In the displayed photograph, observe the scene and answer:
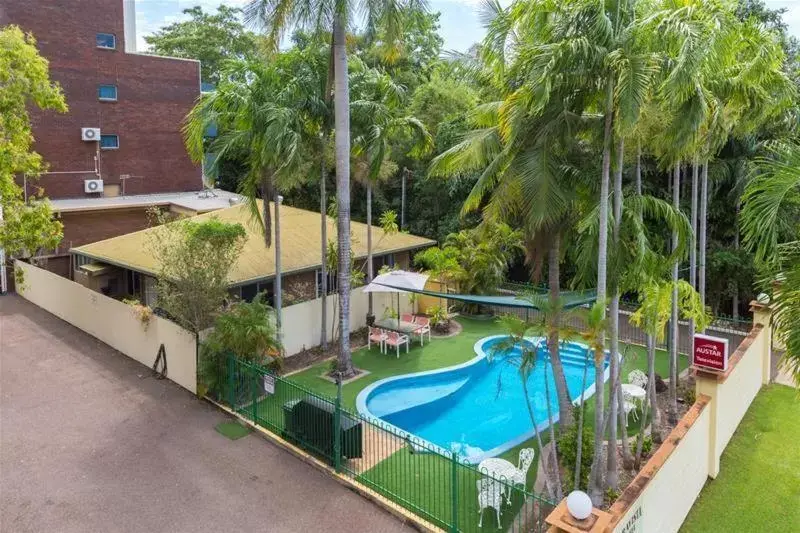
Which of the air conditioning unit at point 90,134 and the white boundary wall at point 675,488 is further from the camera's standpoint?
the air conditioning unit at point 90,134

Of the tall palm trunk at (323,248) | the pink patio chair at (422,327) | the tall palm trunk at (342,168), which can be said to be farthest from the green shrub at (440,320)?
the tall palm trunk at (342,168)

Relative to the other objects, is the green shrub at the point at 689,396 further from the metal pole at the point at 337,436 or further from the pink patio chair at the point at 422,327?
the metal pole at the point at 337,436

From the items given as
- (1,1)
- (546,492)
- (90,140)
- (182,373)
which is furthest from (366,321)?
(1,1)

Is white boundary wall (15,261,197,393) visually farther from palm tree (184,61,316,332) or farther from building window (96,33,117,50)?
building window (96,33,117,50)

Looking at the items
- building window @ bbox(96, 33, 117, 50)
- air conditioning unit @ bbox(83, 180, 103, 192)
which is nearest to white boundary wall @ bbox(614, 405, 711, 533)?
air conditioning unit @ bbox(83, 180, 103, 192)

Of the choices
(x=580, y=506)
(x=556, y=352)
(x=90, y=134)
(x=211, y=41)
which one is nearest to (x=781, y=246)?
(x=580, y=506)

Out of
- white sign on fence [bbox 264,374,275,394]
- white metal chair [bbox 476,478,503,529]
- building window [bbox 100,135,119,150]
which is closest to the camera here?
white metal chair [bbox 476,478,503,529]
